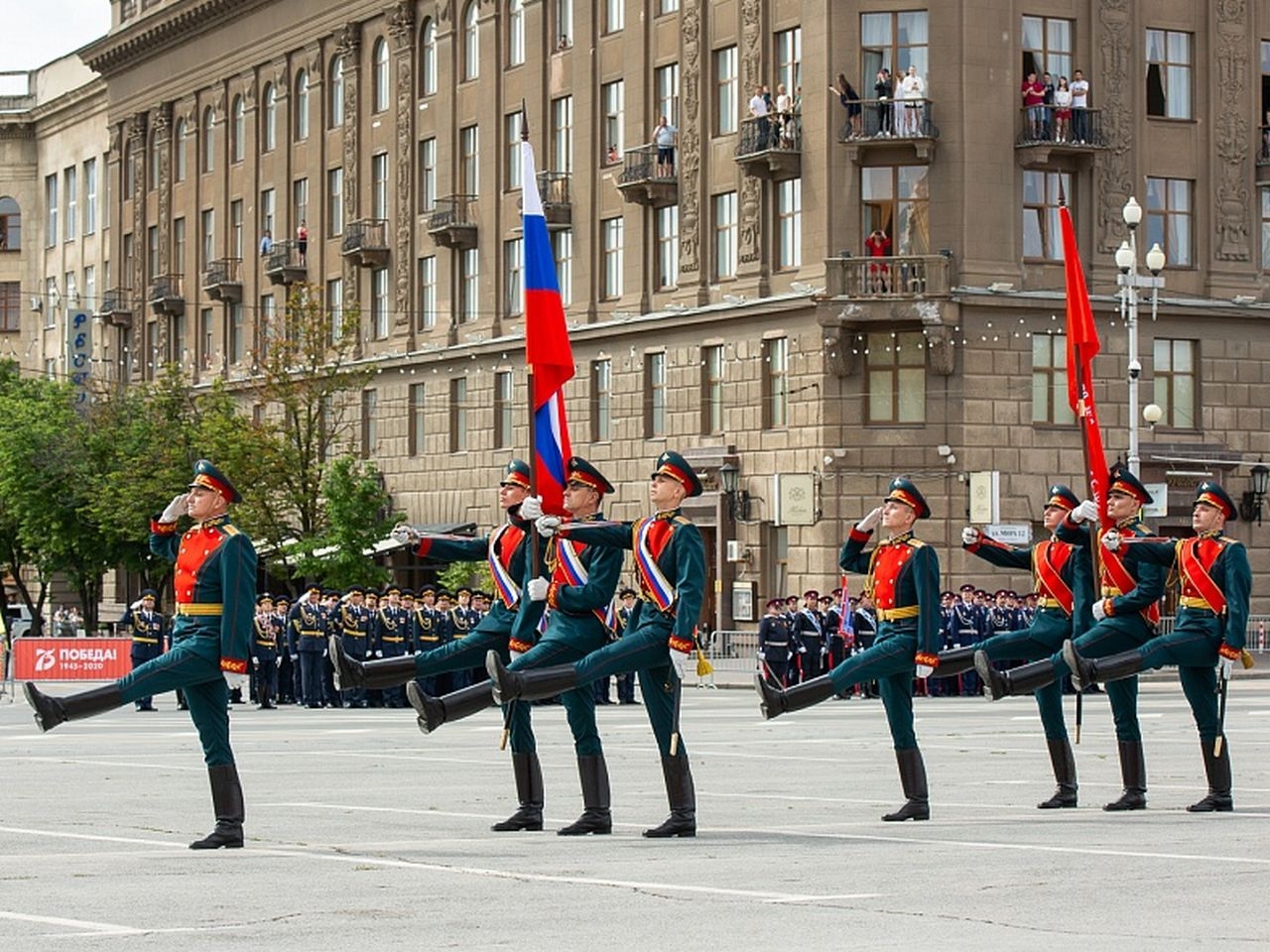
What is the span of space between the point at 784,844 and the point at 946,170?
37.3 meters

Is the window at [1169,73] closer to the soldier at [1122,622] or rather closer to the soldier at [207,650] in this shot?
the soldier at [1122,622]

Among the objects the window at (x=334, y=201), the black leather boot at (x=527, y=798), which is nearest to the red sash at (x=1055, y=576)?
the black leather boot at (x=527, y=798)

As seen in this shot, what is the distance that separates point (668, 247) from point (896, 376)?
6.91 metres

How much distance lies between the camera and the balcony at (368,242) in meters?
64.7

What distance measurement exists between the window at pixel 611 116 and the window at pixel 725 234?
3.78 meters

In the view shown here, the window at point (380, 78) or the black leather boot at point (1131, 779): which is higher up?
the window at point (380, 78)

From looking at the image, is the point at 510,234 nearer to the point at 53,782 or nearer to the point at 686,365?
the point at 686,365

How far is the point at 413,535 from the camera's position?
1578cm

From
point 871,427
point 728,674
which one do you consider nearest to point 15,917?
point 728,674

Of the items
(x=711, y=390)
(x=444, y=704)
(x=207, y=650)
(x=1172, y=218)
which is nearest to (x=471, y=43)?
(x=711, y=390)

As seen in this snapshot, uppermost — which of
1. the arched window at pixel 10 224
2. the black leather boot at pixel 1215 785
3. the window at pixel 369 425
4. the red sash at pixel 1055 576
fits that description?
the arched window at pixel 10 224

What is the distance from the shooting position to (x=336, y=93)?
223ft

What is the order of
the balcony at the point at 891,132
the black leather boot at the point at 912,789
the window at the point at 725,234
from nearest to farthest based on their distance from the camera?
1. the black leather boot at the point at 912,789
2. the balcony at the point at 891,132
3. the window at the point at 725,234

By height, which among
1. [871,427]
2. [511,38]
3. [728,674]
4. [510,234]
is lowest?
[728,674]
